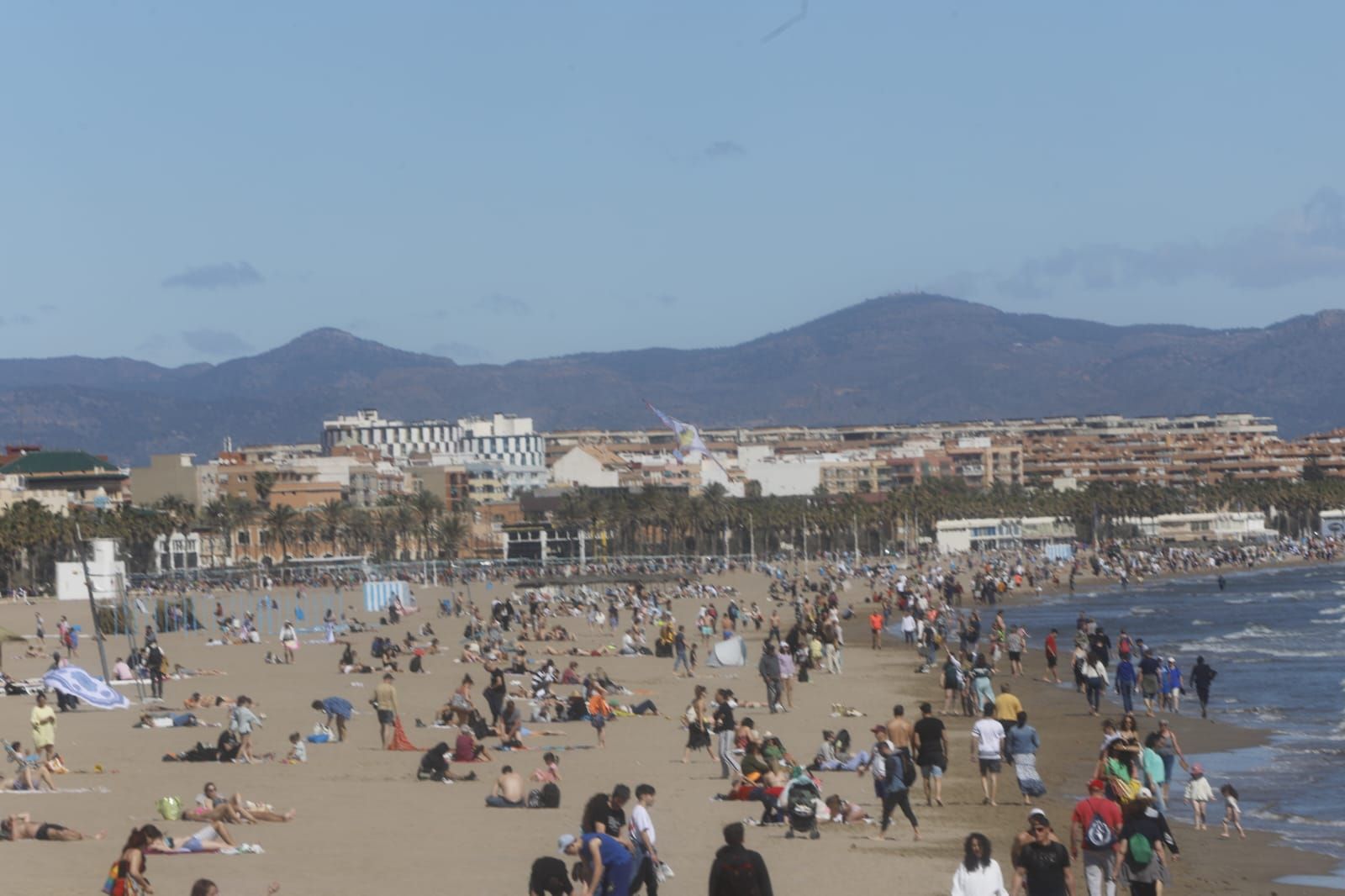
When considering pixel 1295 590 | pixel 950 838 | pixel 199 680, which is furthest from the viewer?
pixel 1295 590

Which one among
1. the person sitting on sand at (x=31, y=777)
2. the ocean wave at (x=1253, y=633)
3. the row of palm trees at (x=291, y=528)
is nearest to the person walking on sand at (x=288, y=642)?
the person sitting on sand at (x=31, y=777)

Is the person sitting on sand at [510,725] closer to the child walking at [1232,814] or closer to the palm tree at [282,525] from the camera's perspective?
the child walking at [1232,814]

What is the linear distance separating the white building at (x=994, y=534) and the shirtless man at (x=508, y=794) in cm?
10661

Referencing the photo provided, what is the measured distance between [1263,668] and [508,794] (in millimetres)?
22381

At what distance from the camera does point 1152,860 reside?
11.6 meters

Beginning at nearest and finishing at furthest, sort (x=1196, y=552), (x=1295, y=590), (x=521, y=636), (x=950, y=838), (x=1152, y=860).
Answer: (x=1152, y=860)
(x=950, y=838)
(x=521, y=636)
(x=1295, y=590)
(x=1196, y=552)

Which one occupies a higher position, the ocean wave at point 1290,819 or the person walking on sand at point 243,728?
the person walking on sand at point 243,728

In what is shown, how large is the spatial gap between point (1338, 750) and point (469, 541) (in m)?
105

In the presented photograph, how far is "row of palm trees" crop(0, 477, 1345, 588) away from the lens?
114 m

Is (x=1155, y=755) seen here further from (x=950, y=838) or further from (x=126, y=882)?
(x=126, y=882)

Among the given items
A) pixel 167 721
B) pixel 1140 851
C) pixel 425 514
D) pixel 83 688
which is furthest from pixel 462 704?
pixel 425 514

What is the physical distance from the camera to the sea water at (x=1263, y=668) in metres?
18.7

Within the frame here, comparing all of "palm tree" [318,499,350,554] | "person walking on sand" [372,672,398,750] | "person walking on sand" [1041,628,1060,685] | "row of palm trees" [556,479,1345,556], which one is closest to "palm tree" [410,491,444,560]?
"palm tree" [318,499,350,554]

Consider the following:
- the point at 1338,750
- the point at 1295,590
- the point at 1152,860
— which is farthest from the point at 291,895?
the point at 1295,590
